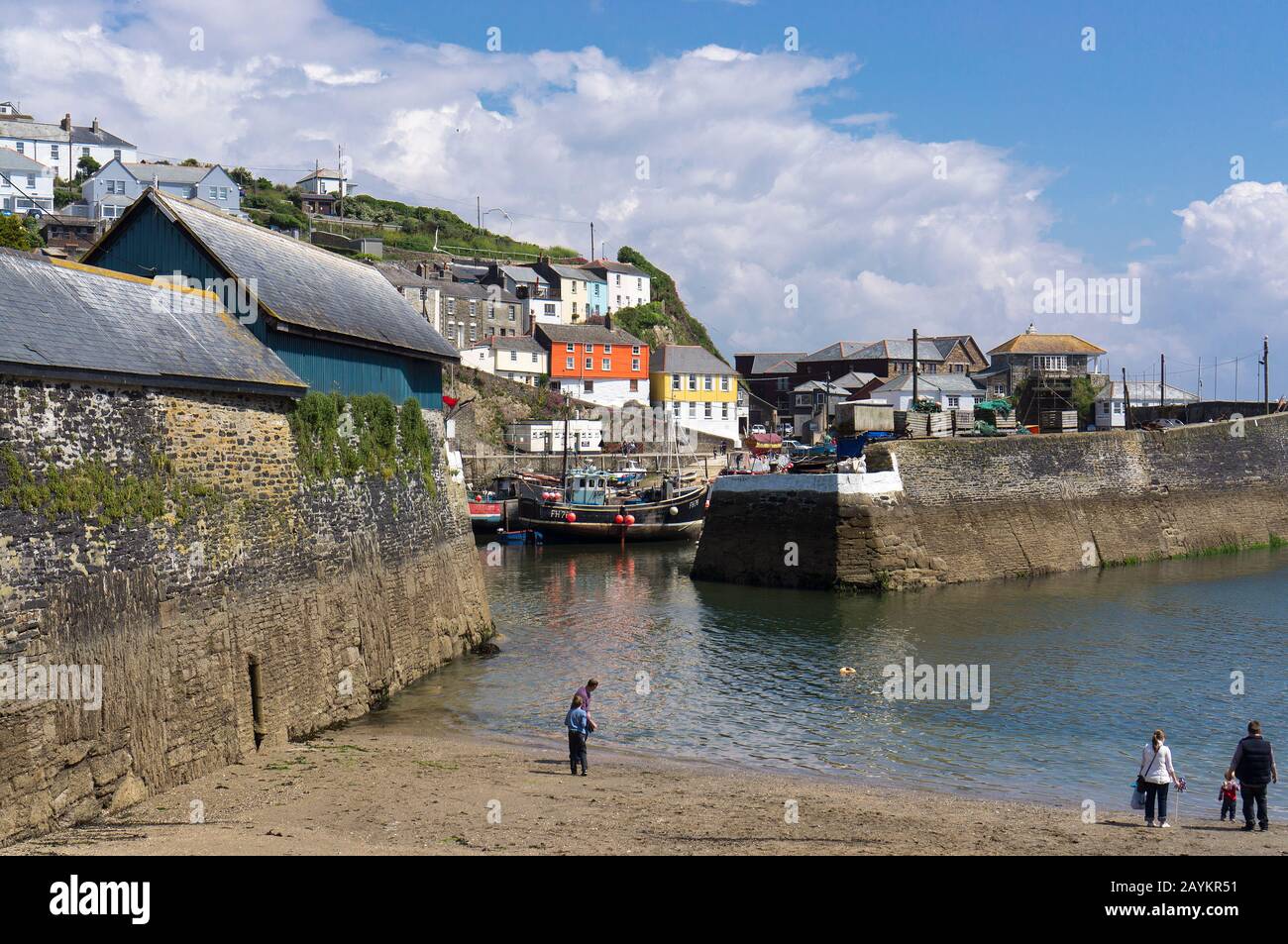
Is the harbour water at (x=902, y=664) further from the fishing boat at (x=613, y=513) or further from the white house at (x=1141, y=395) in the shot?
the white house at (x=1141, y=395)

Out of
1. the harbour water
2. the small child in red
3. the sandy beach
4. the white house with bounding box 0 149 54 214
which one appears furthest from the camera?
the white house with bounding box 0 149 54 214

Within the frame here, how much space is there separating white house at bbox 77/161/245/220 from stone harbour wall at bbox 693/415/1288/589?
64.3 metres

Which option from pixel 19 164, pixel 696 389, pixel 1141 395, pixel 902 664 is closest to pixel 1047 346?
pixel 1141 395

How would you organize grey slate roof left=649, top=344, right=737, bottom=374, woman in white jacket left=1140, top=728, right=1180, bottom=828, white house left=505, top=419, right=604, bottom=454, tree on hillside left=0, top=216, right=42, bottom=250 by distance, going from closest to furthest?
woman in white jacket left=1140, top=728, right=1180, bottom=828 → tree on hillside left=0, top=216, right=42, bottom=250 → white house left=505, top=419, right=604, bottom=454 → grey slate roof left=649, top=344, right=737, bottom=374

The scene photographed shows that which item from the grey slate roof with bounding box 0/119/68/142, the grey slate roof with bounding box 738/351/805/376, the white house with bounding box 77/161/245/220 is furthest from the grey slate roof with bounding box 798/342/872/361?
the grey slate roof with bounding box 0/119/68/142

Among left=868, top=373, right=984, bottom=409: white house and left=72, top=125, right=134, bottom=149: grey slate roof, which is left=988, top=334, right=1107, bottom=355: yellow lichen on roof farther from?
left=72, top=125, right=134, bottom=149: grey slate roof

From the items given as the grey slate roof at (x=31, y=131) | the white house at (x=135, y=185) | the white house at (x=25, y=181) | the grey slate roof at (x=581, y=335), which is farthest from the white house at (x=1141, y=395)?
the grey slate roof at (x=31, y=131)

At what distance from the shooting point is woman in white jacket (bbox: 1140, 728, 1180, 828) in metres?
13.8

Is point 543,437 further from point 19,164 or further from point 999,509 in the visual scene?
point 19,164

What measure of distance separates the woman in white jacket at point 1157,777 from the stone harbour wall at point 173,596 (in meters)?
11.6

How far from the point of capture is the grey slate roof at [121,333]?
496 inches

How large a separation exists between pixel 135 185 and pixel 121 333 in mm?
83374

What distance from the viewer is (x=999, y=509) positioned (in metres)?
39.6
